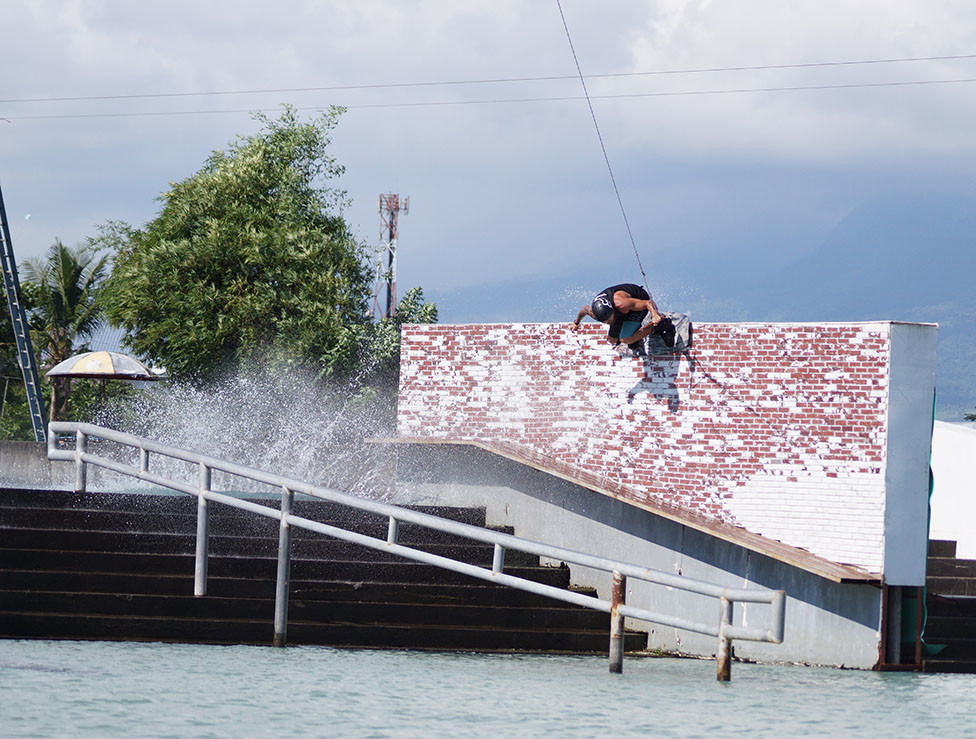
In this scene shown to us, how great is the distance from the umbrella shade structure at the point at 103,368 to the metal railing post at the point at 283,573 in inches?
621

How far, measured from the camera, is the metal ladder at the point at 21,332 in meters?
23.3

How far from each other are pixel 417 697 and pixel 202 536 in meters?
2.85

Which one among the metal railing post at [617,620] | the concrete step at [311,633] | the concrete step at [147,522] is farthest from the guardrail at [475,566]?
the concrete step at [147,522]

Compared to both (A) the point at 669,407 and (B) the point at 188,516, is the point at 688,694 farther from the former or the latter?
(B) the point at 188,516

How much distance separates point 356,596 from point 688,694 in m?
3.48

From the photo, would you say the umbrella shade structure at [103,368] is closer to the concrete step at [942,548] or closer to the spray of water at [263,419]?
the spray of water at [263,419]

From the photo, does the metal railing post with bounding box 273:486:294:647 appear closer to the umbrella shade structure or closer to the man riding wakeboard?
the man riding wakeboard

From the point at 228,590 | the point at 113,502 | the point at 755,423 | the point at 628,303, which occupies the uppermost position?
the point at 628,303

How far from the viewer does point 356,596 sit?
33.7 ft

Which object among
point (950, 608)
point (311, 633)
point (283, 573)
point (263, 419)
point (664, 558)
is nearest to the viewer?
point (283, 573)

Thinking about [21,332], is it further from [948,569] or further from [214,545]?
[948,569]

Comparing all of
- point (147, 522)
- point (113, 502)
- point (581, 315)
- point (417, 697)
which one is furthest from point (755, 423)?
point (113, 502)

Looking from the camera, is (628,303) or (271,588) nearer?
(271,588)

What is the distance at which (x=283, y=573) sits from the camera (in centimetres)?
886
